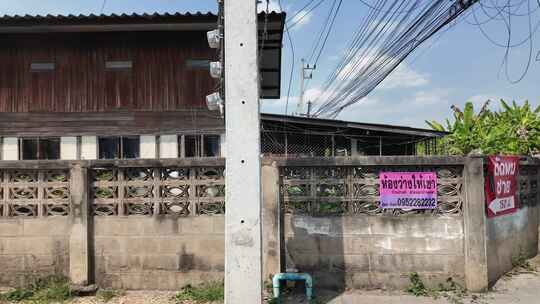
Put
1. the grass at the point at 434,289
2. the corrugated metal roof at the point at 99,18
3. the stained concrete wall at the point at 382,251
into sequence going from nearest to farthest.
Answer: the grass at the point at 434,289, the stained concrete wall at the point at 382,251, the corrugated metal roof at the point at 99,18

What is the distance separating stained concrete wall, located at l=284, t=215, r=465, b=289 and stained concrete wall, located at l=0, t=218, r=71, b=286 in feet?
11.0

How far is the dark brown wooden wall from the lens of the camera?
11305 mm

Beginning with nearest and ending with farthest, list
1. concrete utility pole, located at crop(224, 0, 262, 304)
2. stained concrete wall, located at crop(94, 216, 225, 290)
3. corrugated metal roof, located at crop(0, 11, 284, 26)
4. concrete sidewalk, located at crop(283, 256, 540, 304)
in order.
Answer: concrete utility pole, located at crop(224, 0, 262, 304), concrete sidewalk, located at crop(283, 256, 540, 304), stained concrete wall, located at crop(94, 216, 225, 290), corrugated metal roof, located at crop(0, 11, 284, 26)

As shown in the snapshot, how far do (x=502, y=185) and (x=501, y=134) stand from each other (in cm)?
812

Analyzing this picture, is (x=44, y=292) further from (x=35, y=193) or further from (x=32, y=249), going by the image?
(x=35, y=193)

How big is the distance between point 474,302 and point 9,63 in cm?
1284

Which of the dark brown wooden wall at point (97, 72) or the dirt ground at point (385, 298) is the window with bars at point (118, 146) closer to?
the dark brown wooden wall at point (97, 72)

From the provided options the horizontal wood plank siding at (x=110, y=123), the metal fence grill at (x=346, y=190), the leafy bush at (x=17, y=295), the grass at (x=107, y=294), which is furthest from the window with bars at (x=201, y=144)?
the leafy bush at (x=17, y=295)

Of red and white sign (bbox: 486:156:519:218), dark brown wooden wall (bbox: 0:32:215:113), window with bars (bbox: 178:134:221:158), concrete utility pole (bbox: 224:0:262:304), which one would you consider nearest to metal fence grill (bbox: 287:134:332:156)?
window with bars (bbox: 178:134:221:158)

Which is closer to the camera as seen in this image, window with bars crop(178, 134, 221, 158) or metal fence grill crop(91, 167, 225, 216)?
metal fence grill crop(91, 167, 225, 216)

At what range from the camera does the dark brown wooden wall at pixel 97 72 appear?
37.1 ft

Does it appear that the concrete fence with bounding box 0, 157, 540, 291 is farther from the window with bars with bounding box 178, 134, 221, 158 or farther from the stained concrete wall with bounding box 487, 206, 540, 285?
the window with bars with bounding box 178, 134, 221, 158

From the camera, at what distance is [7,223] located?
19.0 ft

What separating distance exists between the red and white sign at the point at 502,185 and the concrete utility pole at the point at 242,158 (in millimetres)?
3620
